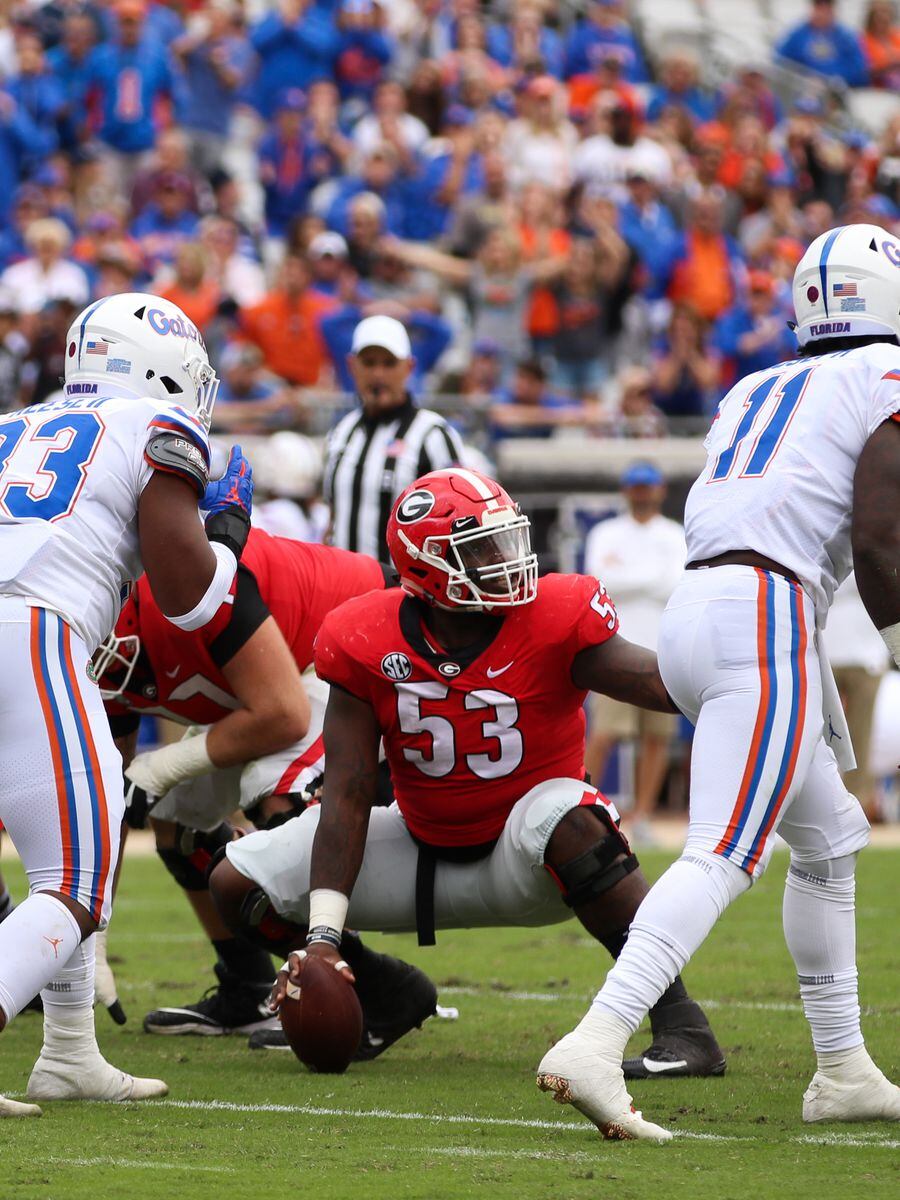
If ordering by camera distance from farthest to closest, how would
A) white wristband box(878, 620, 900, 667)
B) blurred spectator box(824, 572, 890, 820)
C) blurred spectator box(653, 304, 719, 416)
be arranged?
blurred spectator box(653, 304, 719, 416)
blurred spectator box(824, 572, 890, 820)
white wristband box(878, 620, 900, 667)

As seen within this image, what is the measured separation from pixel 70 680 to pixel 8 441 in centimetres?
56

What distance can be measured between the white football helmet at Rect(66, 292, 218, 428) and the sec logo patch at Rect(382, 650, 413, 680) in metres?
0.74

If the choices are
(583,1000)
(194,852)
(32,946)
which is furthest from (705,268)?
(32,946)

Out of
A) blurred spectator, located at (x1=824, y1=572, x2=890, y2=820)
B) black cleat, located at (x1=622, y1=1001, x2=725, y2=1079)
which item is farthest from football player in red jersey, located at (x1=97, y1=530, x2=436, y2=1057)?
blurred spectator, located at (x1=824, y1=572, x2=890, y2=820)

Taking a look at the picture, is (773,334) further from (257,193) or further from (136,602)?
(136,602)

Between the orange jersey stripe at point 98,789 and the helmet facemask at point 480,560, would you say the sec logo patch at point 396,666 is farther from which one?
the orange jersey stripe at point 98,789

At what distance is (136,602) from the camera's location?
5129 millimetres

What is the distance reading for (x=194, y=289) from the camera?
1150 cm

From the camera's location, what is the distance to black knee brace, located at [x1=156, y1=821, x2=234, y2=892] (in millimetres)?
5359

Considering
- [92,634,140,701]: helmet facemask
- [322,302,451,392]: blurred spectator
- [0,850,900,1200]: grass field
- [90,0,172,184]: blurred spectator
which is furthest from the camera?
[90,0,172,184]: blurred spectator

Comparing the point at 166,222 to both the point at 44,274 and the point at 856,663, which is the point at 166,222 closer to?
the point at 44,274

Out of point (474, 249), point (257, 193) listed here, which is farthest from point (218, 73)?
point (474, 249)

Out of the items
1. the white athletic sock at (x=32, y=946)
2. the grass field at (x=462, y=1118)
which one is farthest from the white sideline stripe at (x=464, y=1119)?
the white athletic sock at (x=32, y=946)

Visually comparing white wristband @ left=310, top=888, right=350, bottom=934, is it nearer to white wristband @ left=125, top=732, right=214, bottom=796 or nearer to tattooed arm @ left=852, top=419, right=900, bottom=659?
white wristband @ left=125, top=732, right=214, bottom=796
